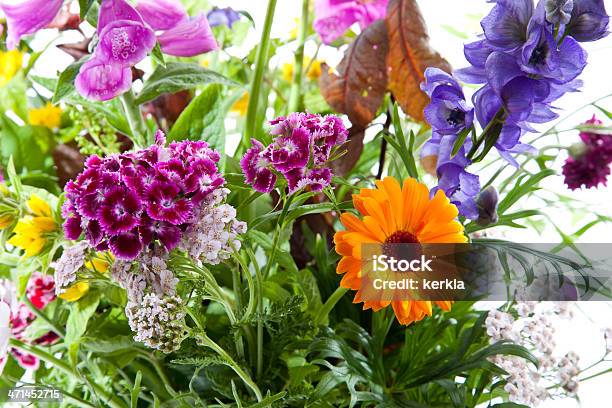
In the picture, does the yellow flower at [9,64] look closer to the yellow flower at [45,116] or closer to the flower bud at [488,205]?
the yellow flower at [45,116]

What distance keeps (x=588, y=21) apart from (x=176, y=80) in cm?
29

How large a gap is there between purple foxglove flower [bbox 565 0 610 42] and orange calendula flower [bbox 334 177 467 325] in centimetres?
12

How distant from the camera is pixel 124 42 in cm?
49

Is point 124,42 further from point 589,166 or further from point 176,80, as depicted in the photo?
point 589,166

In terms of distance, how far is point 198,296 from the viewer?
0.44 m

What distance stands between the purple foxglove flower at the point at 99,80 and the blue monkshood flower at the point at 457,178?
22 cm

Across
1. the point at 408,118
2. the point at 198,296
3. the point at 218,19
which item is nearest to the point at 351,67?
the point at 408,118

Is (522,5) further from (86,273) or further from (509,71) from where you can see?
(86,273)

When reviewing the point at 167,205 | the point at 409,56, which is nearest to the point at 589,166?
the point at 409,56

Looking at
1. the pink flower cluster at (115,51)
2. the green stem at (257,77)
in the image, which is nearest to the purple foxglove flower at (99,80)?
the pink flower cluster at (115,51)

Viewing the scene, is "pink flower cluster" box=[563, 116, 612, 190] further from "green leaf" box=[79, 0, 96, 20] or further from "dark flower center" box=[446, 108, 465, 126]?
"green leaf" box=[79, 0, 96, 20]

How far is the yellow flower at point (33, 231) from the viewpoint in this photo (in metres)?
0.51

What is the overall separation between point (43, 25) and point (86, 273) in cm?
22

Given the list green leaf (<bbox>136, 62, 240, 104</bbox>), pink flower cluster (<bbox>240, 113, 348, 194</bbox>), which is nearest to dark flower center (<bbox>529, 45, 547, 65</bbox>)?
pink flower cluster (<bbox>240, 113, 348, 194</bbox>)
